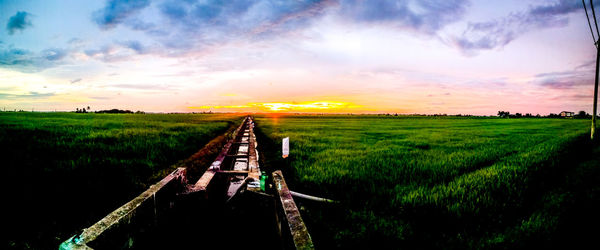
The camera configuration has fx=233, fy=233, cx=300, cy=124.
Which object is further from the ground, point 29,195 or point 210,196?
point 29,195

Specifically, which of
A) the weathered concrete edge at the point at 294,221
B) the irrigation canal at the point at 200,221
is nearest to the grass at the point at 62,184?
the irrigation canal at the point at 200,221

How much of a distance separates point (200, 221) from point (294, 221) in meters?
1.97

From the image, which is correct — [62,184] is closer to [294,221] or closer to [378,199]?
[294,221]

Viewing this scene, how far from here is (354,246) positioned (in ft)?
8.70

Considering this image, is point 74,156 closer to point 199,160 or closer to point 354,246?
point 199,160

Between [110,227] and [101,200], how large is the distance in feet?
7.45

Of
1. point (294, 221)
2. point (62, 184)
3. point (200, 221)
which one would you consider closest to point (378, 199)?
point (294, 221)

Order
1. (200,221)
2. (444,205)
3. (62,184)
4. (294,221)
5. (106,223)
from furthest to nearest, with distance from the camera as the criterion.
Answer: (62,184)
(200,221)
(444,205)
(294,221)
(106,223)

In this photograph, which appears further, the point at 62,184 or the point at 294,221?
the point at 62,184

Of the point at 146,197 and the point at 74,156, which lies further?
the point at 74,156

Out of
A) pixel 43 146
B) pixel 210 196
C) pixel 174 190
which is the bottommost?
pixel 210 196

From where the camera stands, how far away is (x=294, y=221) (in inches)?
102

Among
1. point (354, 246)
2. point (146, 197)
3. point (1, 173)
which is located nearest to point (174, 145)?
point (1, 173)

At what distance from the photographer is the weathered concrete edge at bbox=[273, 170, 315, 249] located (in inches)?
85.5
